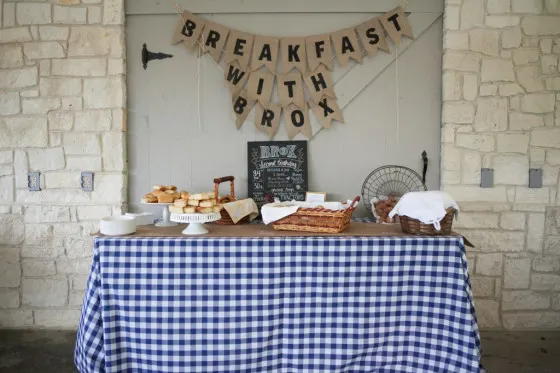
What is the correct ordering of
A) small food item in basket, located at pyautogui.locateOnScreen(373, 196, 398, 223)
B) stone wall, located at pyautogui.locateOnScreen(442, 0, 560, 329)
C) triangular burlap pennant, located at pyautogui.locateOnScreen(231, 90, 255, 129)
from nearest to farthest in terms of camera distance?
small food item in basket, located at pyautogui.locateOnScreen(373, 196, 398, 223) → stone wall, located at pyautogui.locateOnScreen(442, 0, 560, 329) → triangular burlap pennant, located at pyautogui.locateOnScreen(231, 90, 255, 129)

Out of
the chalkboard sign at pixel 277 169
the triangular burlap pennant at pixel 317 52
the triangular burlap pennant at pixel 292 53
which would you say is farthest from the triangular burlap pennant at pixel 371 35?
the chalkboard sign at pixel 277 169

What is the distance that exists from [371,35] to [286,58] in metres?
0.65

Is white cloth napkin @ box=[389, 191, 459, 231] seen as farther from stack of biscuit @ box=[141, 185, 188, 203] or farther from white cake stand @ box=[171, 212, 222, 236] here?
stack of biscuit @ box=[141, 185, 188, 203]

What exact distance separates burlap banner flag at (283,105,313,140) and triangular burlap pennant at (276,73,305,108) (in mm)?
46

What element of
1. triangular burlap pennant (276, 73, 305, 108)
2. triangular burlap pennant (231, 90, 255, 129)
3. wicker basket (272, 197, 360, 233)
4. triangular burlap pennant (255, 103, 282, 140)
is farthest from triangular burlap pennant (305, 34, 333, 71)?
wicker basket (272, 197, 360, 233)

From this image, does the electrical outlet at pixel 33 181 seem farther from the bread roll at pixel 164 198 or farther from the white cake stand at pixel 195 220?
the white cake stand at pixel 195 220

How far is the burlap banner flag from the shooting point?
2.93 m

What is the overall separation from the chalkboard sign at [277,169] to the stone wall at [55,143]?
982mm

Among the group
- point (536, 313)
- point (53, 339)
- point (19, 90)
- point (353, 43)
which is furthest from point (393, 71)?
point (53, 339)

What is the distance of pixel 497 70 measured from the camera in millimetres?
2818

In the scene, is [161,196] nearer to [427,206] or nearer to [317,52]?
[427,206]

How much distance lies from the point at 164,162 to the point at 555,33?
9.85 feet

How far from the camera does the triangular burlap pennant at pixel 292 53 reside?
2.89 meters

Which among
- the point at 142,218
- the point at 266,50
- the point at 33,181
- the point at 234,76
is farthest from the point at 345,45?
the point at 33,181
